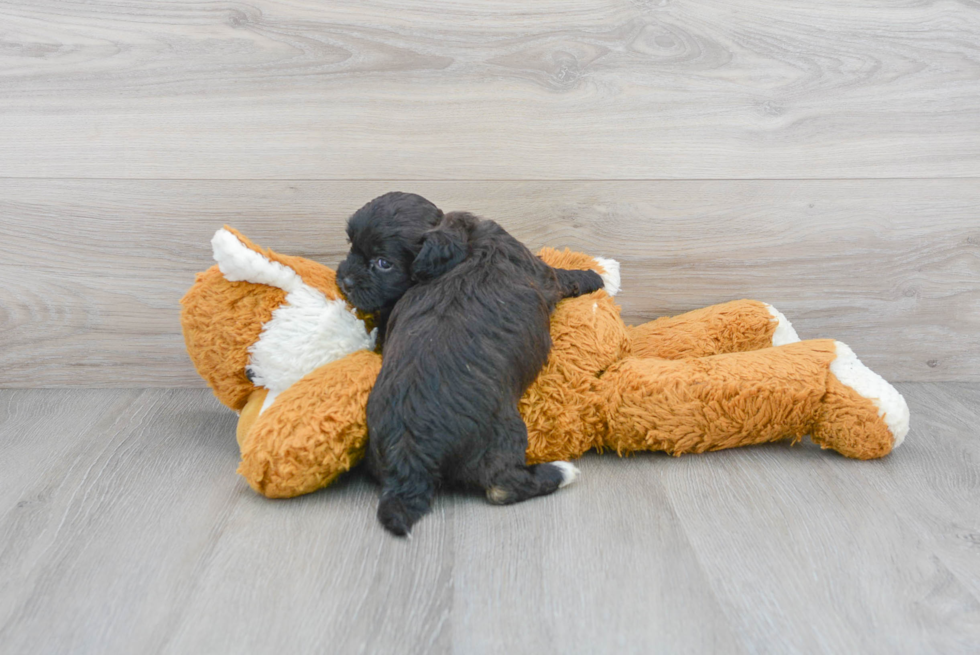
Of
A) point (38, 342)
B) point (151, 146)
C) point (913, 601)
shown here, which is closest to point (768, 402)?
point (913, 601)

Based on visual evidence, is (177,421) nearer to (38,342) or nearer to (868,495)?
(38,342)

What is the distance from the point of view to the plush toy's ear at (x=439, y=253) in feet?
3.71

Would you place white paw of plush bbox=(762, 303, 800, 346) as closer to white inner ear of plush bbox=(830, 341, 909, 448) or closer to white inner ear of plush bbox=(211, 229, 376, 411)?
white inner ear of plush bbox=(830, 341, 909, 448)

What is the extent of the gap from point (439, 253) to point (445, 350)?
16 cm

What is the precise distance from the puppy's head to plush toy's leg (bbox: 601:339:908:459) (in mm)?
369

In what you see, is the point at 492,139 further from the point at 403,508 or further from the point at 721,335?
the point at 403,508

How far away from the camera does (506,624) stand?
0.84m

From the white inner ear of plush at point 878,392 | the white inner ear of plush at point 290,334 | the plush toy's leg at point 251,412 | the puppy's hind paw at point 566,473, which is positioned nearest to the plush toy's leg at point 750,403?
the white inner ear of plush at point 878,392

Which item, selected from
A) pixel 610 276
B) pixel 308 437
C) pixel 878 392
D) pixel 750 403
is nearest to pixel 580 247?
pixel 610 276

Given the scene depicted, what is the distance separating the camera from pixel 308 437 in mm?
1089

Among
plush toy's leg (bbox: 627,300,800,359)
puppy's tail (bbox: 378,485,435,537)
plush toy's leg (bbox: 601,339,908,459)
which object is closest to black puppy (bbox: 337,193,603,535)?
puppy's tail (bbox: 378,485,435,537)

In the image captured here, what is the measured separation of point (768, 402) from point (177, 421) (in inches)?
44.2

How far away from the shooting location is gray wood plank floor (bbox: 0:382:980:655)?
2.71ft

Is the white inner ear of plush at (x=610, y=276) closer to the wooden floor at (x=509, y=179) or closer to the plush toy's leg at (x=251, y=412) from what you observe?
the wooden floor at (x=509, y=179)
